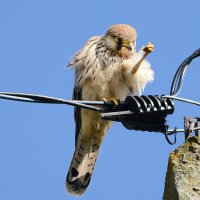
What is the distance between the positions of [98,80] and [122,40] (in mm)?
603

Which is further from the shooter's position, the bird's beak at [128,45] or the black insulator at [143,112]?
the bird's beak at [128,45]

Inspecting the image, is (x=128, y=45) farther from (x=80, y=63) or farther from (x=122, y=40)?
(x=80, y=63)

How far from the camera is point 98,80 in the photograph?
7332 mm

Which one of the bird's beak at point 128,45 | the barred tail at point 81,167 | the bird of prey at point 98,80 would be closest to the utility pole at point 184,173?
the bird of prey at point 98,80

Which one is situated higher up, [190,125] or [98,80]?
[98,80]

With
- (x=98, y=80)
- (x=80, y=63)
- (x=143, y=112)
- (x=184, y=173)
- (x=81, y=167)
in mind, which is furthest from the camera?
(x=81, y=167)

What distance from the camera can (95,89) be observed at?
740 cm

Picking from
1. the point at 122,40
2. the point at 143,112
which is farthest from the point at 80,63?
the point at 143,112

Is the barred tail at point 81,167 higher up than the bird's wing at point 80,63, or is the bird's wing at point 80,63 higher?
the bird's wing at point 80,63

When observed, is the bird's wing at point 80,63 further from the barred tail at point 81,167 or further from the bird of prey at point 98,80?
the barred tail at point 81,167

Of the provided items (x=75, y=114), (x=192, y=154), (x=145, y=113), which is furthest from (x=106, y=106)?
(x=75, y=114)

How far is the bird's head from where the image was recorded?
7.38 metres

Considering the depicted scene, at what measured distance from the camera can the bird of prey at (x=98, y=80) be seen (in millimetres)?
7203

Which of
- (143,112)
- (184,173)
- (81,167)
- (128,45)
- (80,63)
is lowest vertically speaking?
(184,173)
